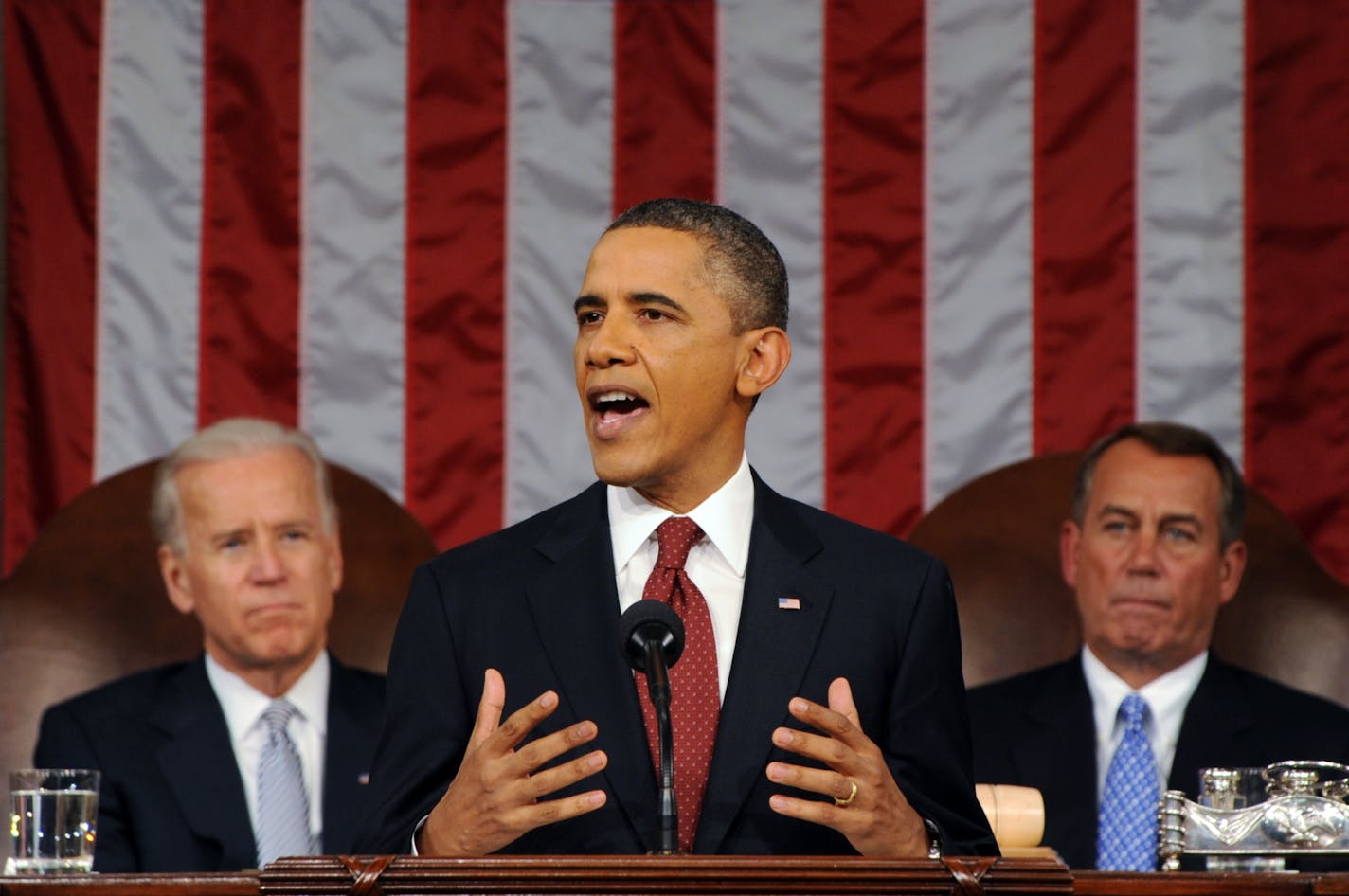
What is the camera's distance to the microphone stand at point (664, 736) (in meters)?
2.09

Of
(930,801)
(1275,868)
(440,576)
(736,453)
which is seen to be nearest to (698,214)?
(736,453)

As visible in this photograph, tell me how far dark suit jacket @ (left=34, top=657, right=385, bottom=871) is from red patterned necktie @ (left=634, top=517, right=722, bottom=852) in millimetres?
1339

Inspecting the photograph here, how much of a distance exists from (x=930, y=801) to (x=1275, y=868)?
28.9 inches

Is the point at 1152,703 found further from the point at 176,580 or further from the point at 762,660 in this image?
the point at 176,580

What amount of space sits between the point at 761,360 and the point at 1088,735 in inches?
60.4

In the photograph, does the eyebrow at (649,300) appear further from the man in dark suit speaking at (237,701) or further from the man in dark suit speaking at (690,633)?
the man in dark suit speaking at (237,701)

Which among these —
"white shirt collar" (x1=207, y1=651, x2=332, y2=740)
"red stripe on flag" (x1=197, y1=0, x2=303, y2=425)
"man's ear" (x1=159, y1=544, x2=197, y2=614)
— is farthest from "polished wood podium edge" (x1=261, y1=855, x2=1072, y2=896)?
"red stripe on flag" (x1=197, y1=0, x2=303, y2=425)

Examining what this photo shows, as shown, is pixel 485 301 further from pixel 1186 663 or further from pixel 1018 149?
pixel 1186 663

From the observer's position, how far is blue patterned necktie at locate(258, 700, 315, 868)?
3715 mm

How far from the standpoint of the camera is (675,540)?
8.36 feet

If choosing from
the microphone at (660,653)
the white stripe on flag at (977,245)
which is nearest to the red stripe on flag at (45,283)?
the white stripe on flag at (977,245)

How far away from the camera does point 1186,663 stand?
13.0 feet

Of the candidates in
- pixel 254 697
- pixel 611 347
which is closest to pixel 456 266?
pixel 254 697

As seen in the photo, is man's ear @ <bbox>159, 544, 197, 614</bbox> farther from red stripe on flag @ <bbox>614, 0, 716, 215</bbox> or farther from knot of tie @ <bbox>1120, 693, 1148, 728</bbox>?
knot of tie @ <bbox>1120, 693, 1148, 728</bbox>
